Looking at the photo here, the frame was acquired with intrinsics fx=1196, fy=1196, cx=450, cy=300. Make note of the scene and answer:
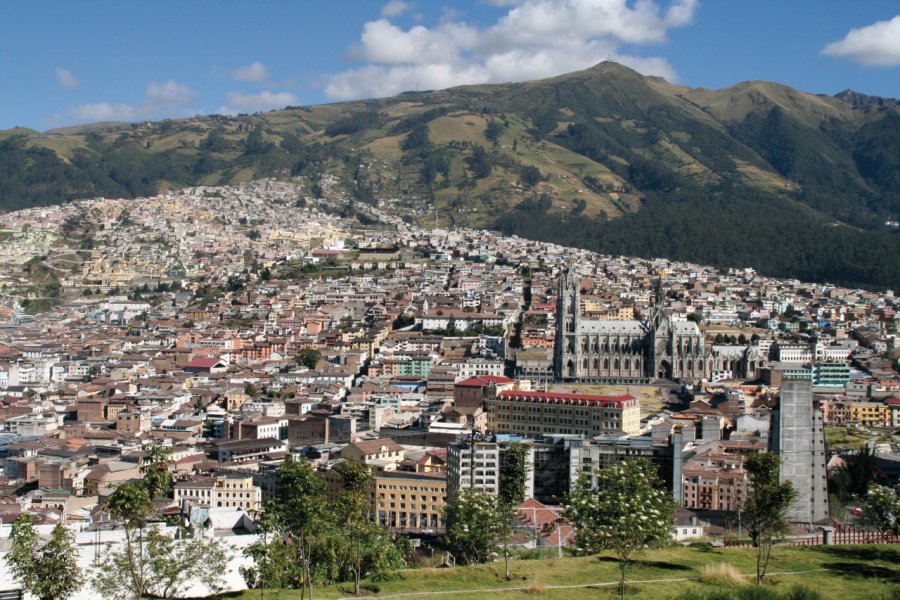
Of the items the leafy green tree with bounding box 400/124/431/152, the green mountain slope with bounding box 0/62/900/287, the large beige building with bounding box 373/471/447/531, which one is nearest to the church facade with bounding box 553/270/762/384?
the large beige building with bounding box 373/471/447/531

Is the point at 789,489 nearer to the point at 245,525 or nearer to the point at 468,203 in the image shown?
the point at 245,525

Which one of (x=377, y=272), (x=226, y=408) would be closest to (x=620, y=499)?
(x=226, y=408)

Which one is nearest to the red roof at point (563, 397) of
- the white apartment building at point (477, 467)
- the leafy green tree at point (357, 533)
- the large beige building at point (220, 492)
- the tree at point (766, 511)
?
the white apartment building at point (477, 467)

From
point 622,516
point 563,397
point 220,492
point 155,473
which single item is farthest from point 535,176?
point 155,473

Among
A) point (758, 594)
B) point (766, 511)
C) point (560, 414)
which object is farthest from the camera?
point (560, 414)

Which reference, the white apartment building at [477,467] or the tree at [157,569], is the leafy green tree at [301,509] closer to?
the tree at [157,569]

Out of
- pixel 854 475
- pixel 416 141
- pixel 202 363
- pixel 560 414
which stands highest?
pixel 416 141

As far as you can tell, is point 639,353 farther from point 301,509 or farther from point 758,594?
point 758,594
